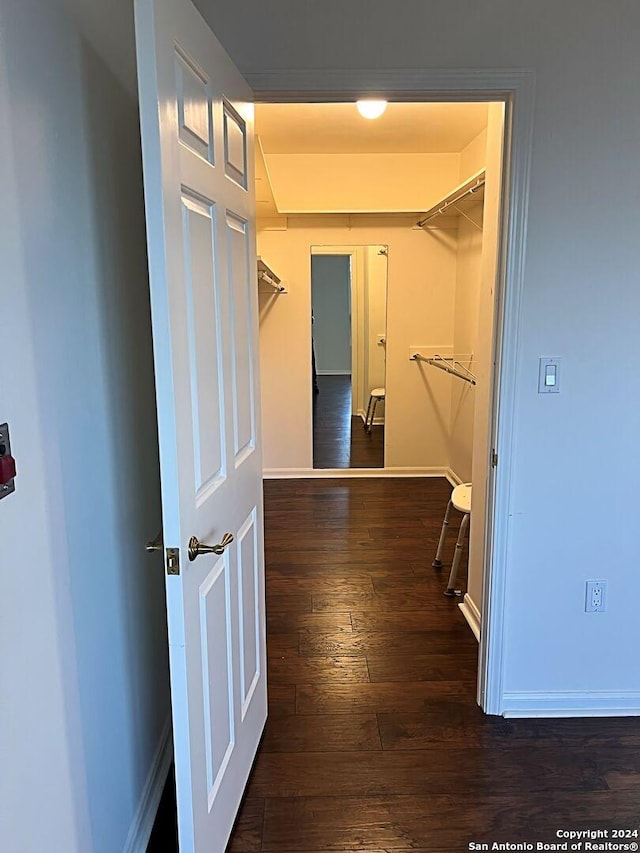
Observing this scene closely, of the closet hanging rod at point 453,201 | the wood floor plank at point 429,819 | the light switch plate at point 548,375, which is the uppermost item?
the closet hanging rod at point 453,201

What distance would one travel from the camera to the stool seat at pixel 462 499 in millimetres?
2949

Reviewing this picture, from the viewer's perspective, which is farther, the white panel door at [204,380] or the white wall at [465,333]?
the white wall at [465,333]

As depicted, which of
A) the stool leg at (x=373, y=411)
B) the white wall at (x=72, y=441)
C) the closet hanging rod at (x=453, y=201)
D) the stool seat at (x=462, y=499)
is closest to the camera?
the white wall at (x=72, y=441)

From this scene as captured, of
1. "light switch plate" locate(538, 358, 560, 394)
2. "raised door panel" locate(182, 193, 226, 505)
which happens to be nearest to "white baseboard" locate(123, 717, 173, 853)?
"raised door panel" locate(182, 193, 226, 505)

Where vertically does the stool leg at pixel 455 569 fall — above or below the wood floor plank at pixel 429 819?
above

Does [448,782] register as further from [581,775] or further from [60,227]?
[60,227]

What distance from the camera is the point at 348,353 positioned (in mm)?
5973

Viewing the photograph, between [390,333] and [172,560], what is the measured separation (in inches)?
160

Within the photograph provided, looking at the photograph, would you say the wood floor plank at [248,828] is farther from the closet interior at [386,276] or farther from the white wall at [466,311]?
the closet interior at [386,276]

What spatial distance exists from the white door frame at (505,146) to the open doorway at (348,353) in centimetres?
318

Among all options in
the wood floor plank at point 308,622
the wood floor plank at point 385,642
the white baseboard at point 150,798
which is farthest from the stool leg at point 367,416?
the white baseboard at point 150,798

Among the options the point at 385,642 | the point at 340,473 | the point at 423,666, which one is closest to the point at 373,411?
the point at 340,473

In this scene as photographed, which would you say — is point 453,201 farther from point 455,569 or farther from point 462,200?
point 455,569

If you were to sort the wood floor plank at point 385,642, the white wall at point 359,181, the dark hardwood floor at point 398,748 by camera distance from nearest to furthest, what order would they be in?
1. the dark hardwood floor at point 398,748
2. the wood floor plank at point 385,642
3. the white wall at point 359,181
